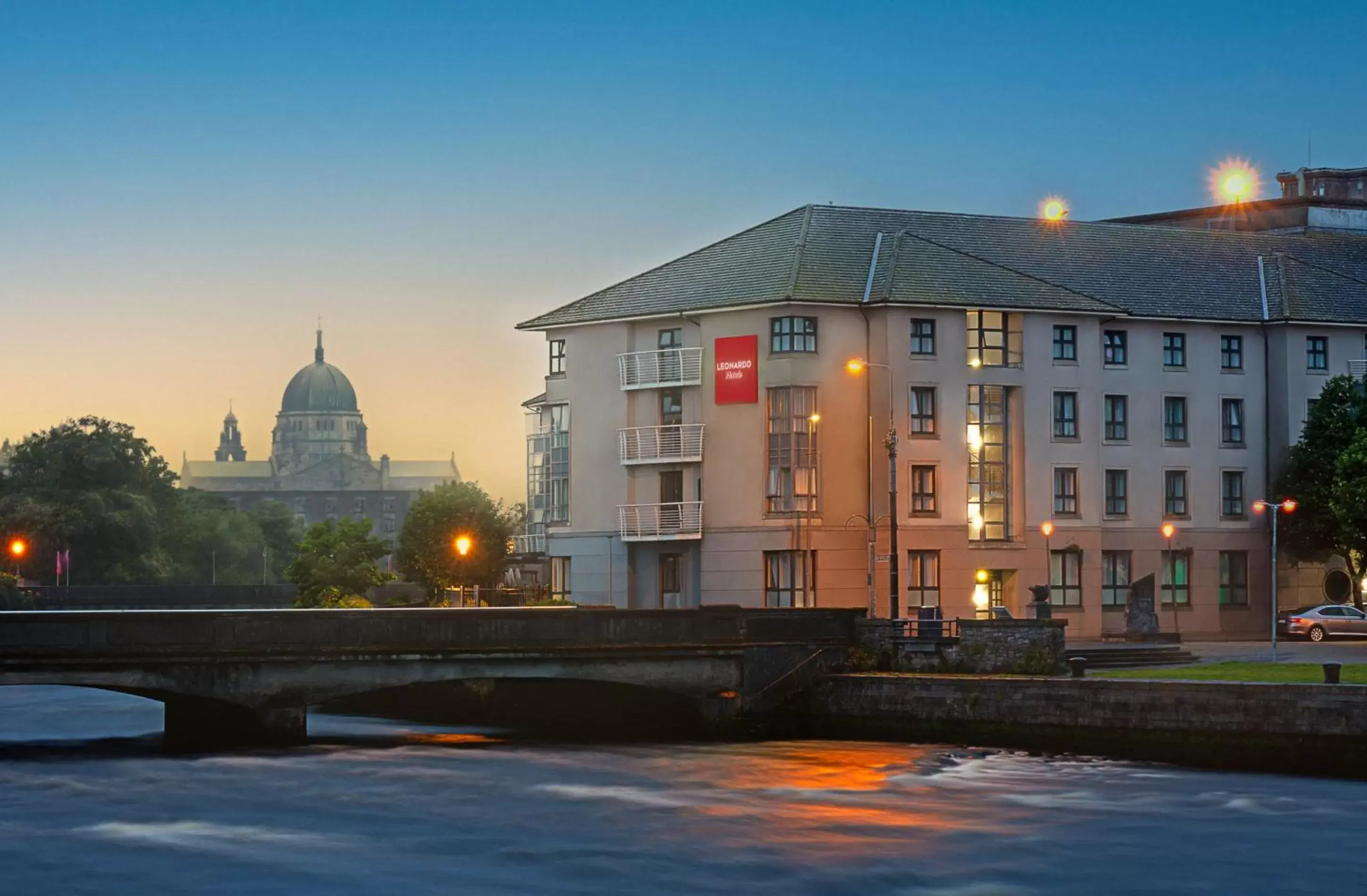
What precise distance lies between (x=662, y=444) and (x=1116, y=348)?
1979 cm

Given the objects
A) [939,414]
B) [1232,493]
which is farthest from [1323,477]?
[939,414]

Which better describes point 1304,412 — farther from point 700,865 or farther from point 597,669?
point 700,865

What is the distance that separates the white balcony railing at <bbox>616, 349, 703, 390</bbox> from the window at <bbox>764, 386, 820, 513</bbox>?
4.06 m

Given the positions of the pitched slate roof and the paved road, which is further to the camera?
the pitched slate roof

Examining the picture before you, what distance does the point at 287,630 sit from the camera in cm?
5509

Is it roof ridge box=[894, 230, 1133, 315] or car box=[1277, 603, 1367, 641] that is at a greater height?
roof ridge box=[894, 230, 1133, 315]

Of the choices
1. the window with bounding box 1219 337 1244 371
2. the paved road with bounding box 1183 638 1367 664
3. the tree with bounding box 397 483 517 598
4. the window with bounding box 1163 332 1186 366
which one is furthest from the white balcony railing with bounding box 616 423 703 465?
the tree with bounding box 397 483 517 598

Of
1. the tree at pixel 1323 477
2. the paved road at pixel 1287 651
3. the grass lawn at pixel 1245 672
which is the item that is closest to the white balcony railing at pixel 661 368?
the paved road at pixel 1287 651

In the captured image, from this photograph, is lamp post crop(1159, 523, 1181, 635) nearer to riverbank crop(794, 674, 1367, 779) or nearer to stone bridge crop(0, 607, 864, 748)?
→ stone bridge crop(0, 607, 864, 748)

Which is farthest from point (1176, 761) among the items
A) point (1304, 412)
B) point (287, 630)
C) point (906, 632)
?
point (1304, 412)

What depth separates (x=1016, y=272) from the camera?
82938 millimetres

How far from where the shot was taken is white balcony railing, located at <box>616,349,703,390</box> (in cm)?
8106

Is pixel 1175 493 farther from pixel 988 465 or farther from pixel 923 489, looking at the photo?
pixel 923 489

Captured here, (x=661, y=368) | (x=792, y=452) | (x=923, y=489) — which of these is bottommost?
(x=923, y=489)
